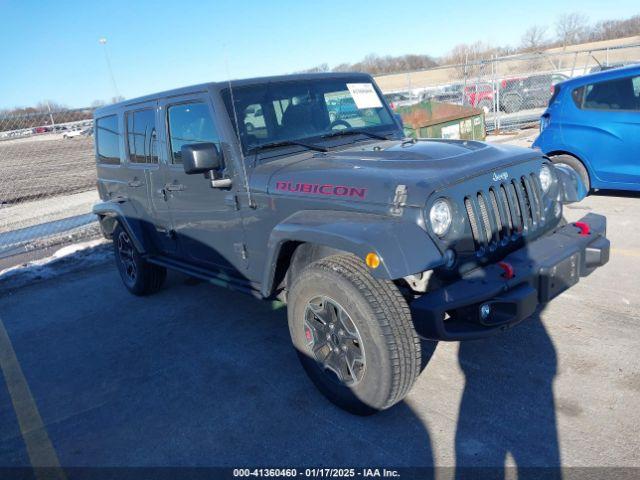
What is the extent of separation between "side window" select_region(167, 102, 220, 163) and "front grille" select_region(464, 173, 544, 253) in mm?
1958

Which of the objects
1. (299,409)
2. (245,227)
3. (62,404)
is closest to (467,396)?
→ (299,409)

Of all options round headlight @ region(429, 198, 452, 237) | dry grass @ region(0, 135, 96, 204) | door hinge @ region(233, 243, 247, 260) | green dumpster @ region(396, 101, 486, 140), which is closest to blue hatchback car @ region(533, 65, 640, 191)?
green dumpster @ region(396, 101, 486, 140)

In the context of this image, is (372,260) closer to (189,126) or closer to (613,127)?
(189,126)

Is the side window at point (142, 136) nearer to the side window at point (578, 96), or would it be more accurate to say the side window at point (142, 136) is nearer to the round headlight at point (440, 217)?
the round headlight at point (440, 217)

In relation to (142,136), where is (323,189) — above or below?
below

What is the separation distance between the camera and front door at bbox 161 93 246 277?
13.0 feet

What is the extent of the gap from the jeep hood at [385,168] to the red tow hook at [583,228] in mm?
521

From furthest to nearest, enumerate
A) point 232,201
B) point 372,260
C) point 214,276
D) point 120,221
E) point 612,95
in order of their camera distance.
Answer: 1. point 612,95
2. point 120,221
3. point 214,276
4. point 232,201
5. point 372,260

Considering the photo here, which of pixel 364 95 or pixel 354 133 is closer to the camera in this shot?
pixel 354 133

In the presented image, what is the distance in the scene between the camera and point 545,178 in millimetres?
3660

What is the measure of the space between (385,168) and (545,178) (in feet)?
4.06

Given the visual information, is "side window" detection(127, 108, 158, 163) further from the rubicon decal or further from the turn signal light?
the turn signal light

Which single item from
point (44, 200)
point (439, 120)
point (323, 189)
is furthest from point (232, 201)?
point (44, 200)

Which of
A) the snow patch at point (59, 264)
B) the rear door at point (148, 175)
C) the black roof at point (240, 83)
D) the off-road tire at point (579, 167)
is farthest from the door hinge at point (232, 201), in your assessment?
the off-road tire at point (579, 167)
